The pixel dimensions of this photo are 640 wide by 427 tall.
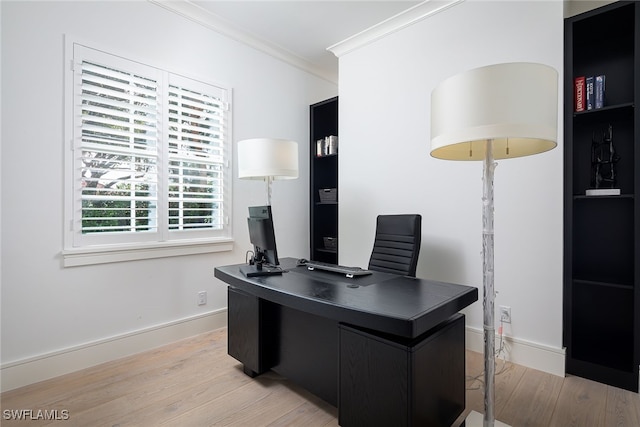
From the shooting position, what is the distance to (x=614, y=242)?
236cm

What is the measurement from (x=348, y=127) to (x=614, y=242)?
249 centimetres

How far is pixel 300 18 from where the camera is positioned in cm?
312

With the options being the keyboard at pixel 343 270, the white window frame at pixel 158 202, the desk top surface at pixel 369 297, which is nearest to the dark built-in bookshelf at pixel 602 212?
the desk top surface at pixel 369 297

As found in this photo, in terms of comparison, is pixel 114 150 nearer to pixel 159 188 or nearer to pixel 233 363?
pixel 159 188

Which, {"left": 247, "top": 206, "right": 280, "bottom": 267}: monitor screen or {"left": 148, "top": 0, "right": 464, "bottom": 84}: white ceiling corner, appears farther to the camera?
{"left": 148, "top": 0, "right": 464, "bottom": 84}: white ceiling corner

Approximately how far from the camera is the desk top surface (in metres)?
1.34

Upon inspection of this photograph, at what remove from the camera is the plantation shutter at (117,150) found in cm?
242

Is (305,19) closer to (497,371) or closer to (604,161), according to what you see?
(604,161)


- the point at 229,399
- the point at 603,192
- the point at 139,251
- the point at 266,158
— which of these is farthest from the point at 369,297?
the point at 139,251

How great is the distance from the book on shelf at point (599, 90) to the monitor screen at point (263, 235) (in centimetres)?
233

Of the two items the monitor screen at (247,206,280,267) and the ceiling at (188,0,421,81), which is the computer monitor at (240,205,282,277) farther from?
the ceiling at (188,0,421,81)

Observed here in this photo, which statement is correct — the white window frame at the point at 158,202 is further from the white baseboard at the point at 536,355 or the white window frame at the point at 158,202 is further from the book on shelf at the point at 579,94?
the book on shelf at the point at 579,94

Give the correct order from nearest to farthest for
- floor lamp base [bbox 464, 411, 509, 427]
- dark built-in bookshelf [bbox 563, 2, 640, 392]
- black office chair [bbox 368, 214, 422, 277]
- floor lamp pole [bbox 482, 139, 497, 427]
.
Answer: floor lamp pole [bbox 482, 139, 497, 427], floor lamp base [bbox 464, 411, 509, 427], dark built-in bookshelf [bbox 563, 2, 640, 392], black office chair [bbox 368, 214, 422, 277]

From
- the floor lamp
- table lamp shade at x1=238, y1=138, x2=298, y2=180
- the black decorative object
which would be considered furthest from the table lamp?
the black decorative object
